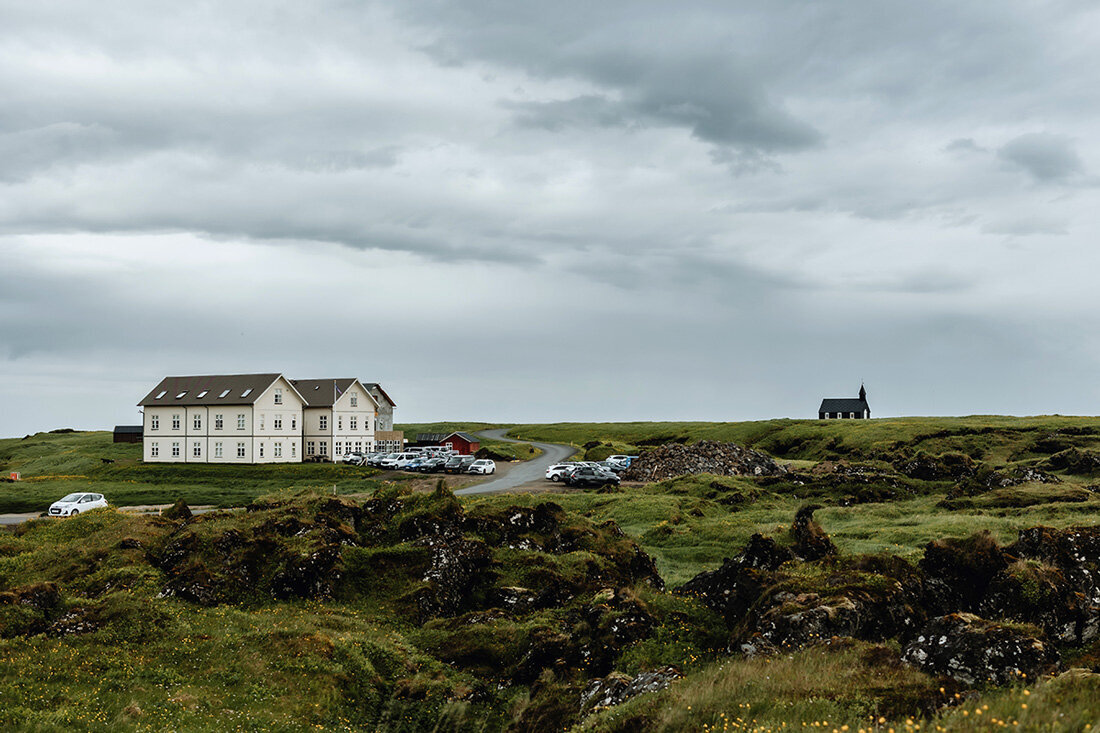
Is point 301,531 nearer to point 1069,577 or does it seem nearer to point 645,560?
point 645,560

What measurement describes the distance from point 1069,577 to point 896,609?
17.2 feet

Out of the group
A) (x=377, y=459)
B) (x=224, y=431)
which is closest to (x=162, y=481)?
(x=224, y=431)

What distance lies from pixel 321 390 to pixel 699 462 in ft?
184

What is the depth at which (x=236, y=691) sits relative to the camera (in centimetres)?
2020

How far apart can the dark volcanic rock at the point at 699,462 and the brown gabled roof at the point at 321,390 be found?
46148mm

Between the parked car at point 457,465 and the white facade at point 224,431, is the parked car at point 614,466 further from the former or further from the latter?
the white facade at point 224,431

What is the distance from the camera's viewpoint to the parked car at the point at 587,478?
2911 inches

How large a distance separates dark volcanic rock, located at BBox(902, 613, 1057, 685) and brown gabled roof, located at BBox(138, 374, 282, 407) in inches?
3662

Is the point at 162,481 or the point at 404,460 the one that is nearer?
the point at 162,481

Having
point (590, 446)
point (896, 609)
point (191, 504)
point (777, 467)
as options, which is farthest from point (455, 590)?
point (590, 446)

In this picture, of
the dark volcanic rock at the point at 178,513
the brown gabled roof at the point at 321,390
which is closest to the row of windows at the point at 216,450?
the brown gabled roof at the point at 321,390

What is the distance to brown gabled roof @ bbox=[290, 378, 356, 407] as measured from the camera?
106 metres

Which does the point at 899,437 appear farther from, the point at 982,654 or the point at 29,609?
Result: the point at 29,609

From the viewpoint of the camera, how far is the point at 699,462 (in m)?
81.1
